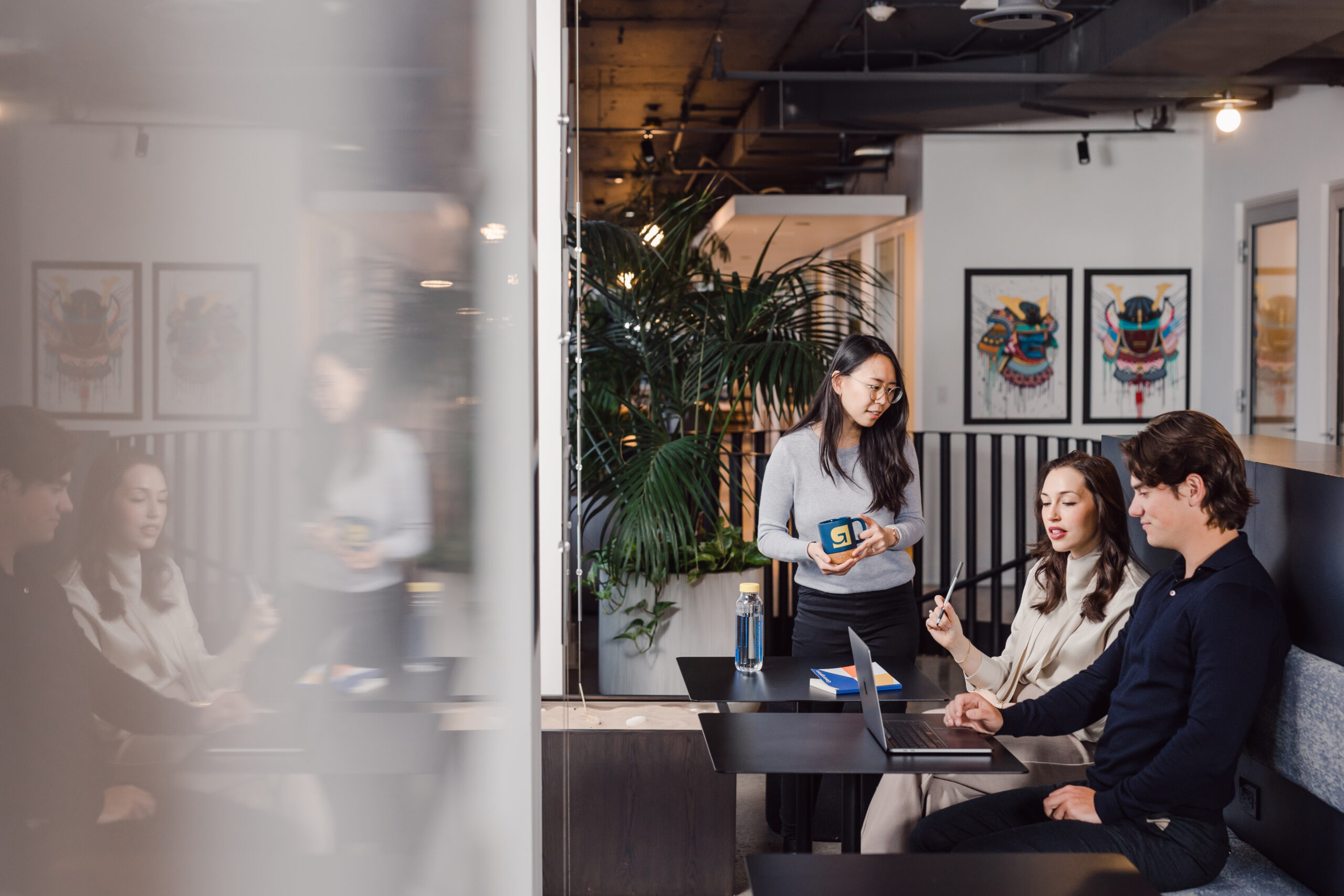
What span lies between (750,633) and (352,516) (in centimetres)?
222

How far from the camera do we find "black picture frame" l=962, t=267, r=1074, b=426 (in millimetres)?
7133

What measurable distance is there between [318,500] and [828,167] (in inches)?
366

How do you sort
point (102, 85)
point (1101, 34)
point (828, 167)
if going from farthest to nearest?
point (828, 167) → point (1101, 34) → point (102, 85)

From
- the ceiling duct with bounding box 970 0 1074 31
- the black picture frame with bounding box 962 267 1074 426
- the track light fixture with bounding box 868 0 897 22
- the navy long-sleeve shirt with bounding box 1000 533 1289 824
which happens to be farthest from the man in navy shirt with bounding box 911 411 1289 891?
the black picture frame with bounding box 962 267 1074 426

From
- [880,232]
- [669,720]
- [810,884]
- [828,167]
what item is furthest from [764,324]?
[828,167]

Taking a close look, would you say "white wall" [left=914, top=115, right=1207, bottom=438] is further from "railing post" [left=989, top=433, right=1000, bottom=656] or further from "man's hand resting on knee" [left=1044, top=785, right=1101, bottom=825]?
"man's hand resting on knee" [left=1044, top=785, right=1101, bottom=825]

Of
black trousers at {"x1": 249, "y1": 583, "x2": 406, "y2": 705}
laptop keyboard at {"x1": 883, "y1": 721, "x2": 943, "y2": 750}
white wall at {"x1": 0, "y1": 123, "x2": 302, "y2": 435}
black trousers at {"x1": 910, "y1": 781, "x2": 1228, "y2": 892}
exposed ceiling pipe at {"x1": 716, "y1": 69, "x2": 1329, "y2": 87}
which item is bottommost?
black trousers at {"x1": 910, "y1": 781, "x2": 1228, "y2": 892}

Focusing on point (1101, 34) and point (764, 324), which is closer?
point (764, 324)

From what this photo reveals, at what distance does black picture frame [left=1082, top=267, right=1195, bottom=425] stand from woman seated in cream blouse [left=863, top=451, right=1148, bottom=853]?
4.80 meters

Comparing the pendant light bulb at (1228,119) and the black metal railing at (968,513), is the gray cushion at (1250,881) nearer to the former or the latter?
the black metal railing at (968,513)

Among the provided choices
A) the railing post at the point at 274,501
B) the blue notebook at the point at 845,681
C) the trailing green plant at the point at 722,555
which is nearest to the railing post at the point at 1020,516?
the trailing green plant at the point at 722,555

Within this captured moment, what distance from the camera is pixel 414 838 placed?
58 cm

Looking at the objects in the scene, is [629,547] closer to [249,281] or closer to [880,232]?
[249,281]

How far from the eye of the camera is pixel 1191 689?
6.42 feet
